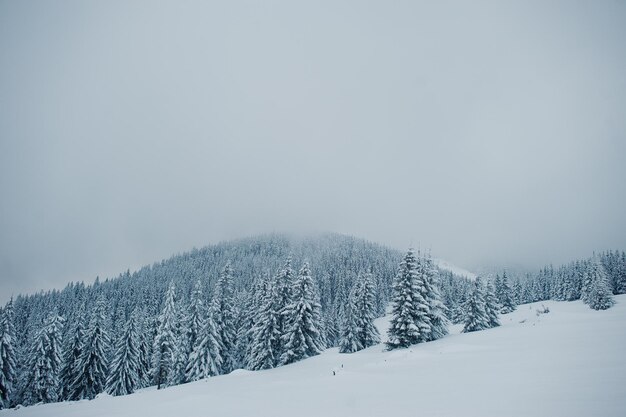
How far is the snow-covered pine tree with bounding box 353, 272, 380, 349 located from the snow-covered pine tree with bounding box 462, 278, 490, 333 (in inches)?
467

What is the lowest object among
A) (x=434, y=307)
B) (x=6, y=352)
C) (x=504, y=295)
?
(x=6, y=352)

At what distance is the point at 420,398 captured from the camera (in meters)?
12.2

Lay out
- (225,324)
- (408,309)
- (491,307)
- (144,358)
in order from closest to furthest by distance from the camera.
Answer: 1. (408,309)
2. (491,307)
3. (225,324)
4. (144,358)

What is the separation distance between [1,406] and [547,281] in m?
149

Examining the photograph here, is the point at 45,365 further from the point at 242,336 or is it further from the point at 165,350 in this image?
the point at 242,336

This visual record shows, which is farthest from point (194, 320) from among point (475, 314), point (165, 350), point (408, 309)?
point (475, 314)

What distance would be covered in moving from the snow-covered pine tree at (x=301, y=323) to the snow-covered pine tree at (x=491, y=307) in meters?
22.7

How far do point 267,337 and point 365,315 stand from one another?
14.3m

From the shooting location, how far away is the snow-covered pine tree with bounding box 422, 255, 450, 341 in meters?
32.8

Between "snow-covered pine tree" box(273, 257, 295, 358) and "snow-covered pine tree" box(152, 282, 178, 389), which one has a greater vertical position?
"snow-covered pine tree" box(273, 257, 295, 358)

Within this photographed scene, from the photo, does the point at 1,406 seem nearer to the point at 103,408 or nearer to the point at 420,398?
the point at 103,408

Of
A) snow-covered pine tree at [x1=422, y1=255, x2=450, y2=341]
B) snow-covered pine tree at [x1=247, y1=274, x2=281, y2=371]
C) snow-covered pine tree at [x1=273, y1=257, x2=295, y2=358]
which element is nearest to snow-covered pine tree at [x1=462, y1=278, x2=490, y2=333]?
snow-covered pine tree at [x1=422, y1=255, x2=450, y2=341]

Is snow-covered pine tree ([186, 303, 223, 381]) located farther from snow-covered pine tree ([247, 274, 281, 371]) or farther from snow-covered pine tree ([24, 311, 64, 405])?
snow-covered pine tree ([24, 311, 64, 405])

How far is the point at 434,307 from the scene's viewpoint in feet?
111
